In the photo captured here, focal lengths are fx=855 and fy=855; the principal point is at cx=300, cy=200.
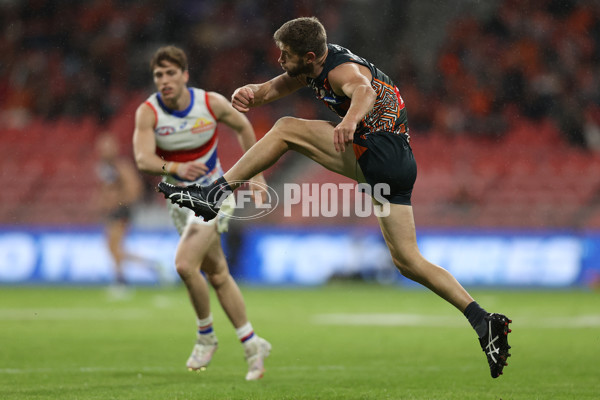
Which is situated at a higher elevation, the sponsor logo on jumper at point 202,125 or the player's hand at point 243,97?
the sponsor logo on jumper at point 202,125

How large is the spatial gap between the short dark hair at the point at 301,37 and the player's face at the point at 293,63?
0.04 m

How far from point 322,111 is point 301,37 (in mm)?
14682

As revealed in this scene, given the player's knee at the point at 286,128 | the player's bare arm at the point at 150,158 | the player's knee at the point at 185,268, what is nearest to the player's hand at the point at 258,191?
the player's bare arm at the point at 150,158

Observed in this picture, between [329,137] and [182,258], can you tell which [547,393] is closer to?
[329,137]

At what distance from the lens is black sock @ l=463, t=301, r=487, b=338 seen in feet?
18.4

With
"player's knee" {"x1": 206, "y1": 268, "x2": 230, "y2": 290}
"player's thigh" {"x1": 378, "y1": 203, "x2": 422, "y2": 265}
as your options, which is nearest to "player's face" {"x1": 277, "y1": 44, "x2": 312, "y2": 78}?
"player's thigh" {"x1": 378, "y1": 203, "x2": 422, "y2": 265}

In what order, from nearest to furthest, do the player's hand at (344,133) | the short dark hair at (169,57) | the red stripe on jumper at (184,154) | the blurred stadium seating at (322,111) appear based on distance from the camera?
the player's hand at (344,133)
the short dark hair at (169,57)
the red stripe on jumper at (184,154)
the blurred stadium seating at (322,111)

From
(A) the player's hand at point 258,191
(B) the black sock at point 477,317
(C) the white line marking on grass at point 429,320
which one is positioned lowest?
(B) the black sock at point 477,317

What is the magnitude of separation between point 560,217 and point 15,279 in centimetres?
1084

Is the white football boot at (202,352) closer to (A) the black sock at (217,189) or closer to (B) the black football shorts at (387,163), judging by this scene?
(A) the black sock at (217,189)

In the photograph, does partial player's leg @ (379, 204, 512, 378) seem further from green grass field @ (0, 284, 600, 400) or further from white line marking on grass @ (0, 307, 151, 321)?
white line marking on grass @ (0, 307, 151, 321)

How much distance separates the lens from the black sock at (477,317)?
5609 mm

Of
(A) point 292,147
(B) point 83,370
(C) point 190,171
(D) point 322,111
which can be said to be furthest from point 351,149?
(D) point 322,111

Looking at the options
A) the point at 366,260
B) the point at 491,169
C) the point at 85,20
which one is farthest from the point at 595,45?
the point at 85,20
